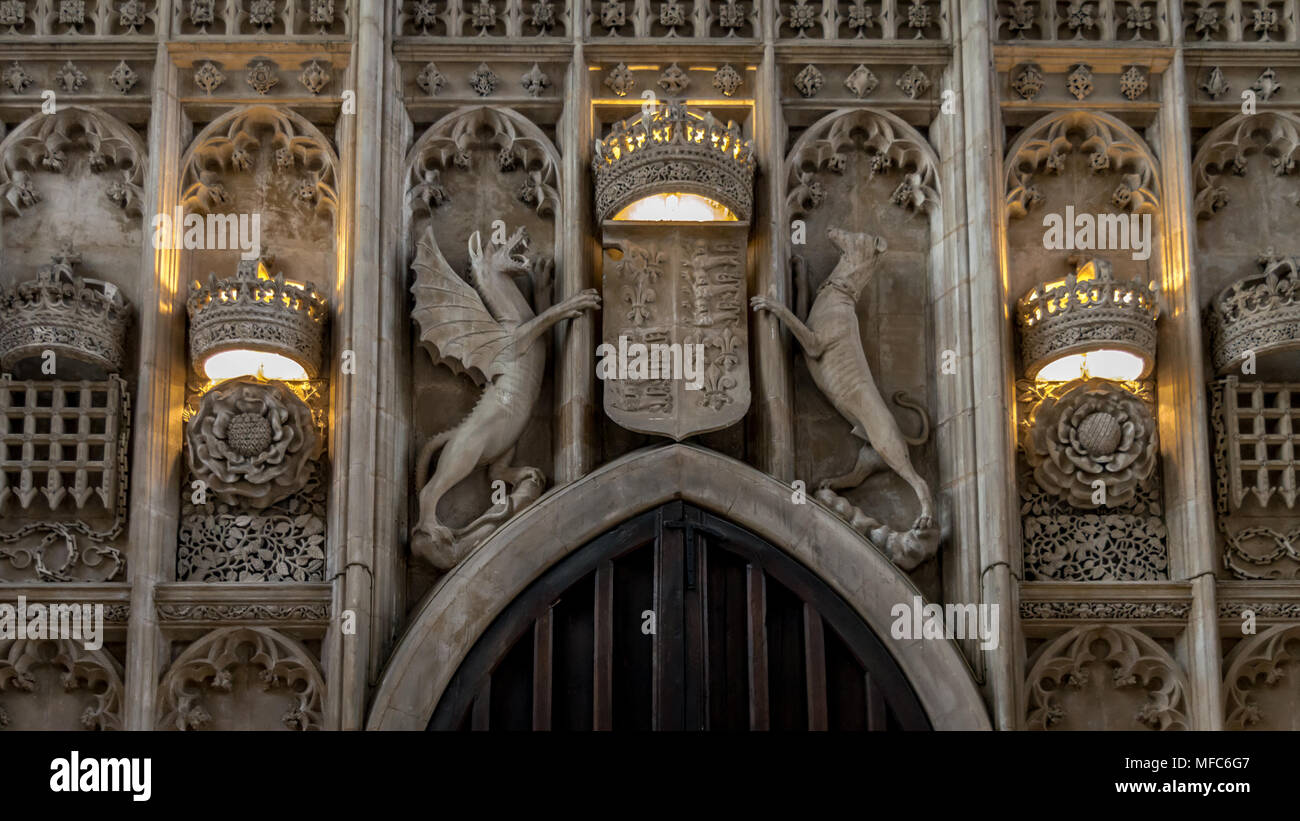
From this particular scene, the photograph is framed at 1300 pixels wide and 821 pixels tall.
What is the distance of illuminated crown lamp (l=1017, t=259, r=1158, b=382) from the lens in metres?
18.0

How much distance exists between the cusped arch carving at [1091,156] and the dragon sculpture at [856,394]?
55.7 inches

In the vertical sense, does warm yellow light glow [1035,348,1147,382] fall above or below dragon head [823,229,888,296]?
below

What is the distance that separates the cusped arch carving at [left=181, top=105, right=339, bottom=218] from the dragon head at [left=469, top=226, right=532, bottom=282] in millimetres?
1200

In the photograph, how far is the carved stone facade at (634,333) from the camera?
693 inches

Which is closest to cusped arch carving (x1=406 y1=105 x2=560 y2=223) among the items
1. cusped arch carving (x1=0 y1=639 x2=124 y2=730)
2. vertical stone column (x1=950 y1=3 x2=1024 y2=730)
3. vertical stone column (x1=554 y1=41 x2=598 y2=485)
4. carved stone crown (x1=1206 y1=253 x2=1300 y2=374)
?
vertical stone column (x1=554 y1=41 x2=598 y2=485)

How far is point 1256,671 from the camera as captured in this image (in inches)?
699

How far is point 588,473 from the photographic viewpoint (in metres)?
17.9

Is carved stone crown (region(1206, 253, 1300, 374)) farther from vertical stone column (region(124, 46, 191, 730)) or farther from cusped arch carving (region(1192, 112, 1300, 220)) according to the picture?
vertical stone column (region(124, 46, 191, 730))

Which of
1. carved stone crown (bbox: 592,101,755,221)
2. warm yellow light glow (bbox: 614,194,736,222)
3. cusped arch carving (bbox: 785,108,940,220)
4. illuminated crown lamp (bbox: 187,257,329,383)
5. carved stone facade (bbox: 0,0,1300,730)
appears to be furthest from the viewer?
cusped arch carving (bbox: 785,108,940,220)

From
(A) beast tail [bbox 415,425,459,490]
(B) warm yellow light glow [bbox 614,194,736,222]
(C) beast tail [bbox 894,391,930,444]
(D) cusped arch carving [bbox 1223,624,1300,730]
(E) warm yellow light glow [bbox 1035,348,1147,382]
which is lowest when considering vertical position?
(D) cusped arch carving [bbox 1223,624,1300,730]

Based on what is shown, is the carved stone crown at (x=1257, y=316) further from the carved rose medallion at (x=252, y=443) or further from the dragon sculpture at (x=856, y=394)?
the carved rose medallion at (x=252, y=443)

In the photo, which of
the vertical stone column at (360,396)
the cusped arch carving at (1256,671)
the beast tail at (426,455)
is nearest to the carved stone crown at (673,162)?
the vertical stone column at (360,396)

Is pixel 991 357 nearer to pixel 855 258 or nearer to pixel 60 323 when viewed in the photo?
pixel 855 258
